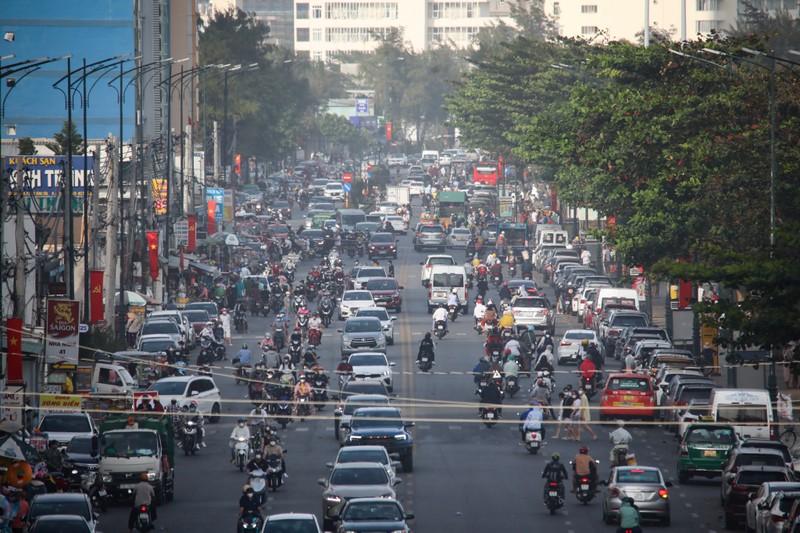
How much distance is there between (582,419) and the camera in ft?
138

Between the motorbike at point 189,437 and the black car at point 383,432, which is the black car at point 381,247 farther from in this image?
the black car at point 383,432

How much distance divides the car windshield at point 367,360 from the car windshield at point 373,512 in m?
19.2

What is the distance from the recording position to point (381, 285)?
66.3 metres

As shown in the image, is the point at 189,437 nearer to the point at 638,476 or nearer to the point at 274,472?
the point at 274,472

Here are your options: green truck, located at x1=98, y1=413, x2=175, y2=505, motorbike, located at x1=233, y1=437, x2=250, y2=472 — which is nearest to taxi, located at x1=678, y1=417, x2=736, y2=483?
motorbike, located at x1=233, y1=437, x2=250, y2=472

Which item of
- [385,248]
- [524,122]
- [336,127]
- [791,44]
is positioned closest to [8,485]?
[385,248]

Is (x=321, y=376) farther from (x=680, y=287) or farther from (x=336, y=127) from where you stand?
(x=336, y=127)

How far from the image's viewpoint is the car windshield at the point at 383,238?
85312mm

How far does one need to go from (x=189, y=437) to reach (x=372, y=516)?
13.1m

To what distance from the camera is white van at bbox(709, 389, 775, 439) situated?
38000 millimetres

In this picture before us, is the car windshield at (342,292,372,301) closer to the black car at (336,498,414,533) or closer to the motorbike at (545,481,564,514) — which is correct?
the motorbike at (545,481,564,514)

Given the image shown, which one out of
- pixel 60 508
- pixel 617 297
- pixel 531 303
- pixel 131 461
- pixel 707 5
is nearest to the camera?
pixel 60 508

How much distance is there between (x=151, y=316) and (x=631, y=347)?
15.6 metres

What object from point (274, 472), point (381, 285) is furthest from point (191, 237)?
point (274, 472)
